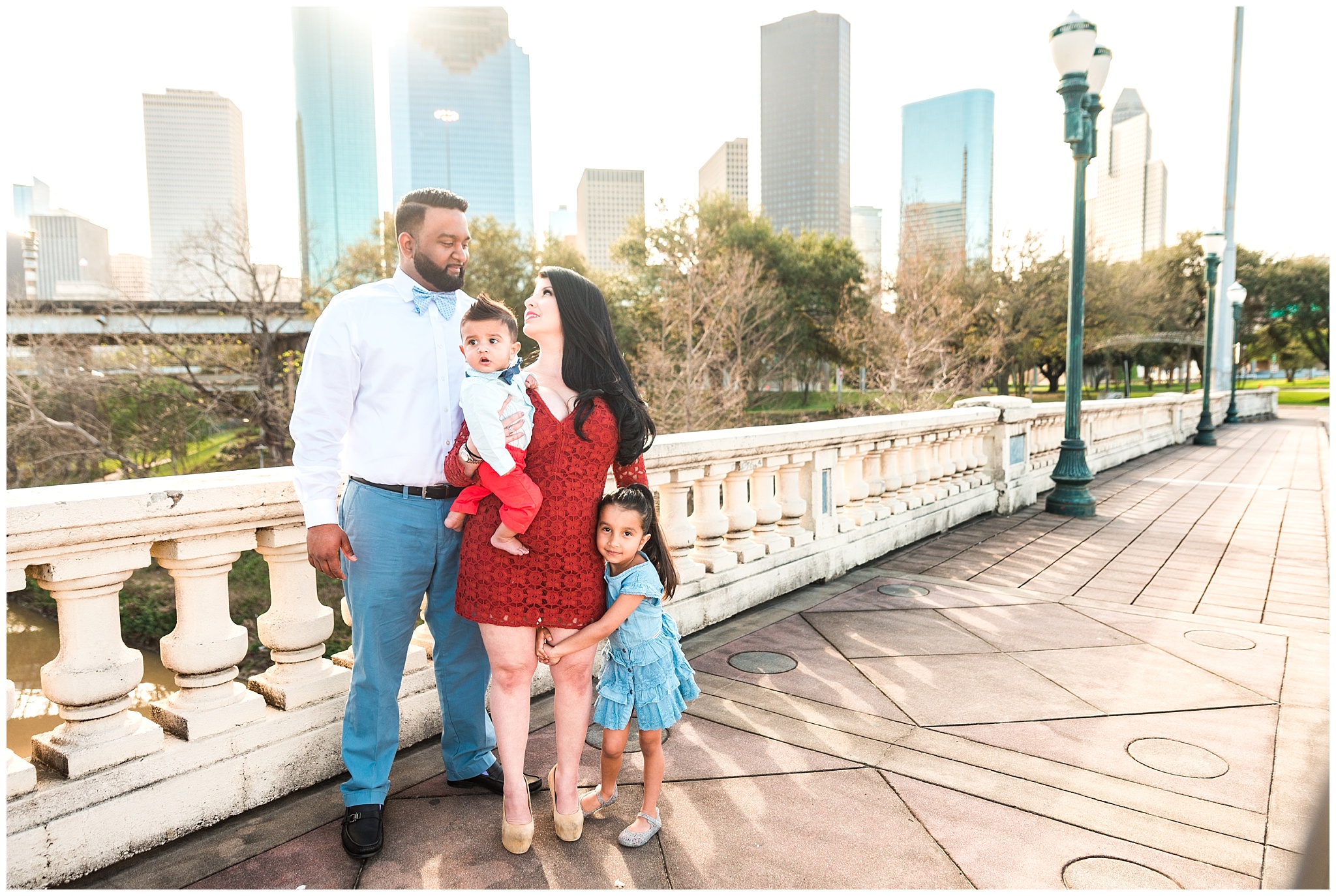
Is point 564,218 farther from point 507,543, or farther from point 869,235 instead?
point 507,543

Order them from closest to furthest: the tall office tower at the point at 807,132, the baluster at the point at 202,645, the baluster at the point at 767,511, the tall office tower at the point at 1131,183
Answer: the baluster at the point at 202,645 < the baluster at the point at 767,511 < the tall office tower at the point at 807,132 < the tall office tower at the point at 1131,183

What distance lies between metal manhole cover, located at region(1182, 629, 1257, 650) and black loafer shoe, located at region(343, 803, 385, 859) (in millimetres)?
4348

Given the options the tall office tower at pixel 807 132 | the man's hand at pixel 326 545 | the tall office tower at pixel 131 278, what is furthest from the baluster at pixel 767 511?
the tall office tower at pixel 807 132

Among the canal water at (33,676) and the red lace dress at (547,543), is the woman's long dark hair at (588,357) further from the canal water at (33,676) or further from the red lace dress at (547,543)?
the canal water at (33,676)

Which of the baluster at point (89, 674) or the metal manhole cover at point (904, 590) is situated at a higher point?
the baluster at point (89, 674)

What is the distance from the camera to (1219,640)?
15.1 ft

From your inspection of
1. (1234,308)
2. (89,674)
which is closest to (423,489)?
(89,674)

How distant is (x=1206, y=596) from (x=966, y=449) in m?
3.11

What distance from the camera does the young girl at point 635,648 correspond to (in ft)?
8.51

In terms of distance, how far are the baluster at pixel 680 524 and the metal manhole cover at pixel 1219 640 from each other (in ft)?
9.31

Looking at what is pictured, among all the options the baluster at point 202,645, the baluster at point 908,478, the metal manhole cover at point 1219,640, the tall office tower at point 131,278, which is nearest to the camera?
the baluster at point 202,645

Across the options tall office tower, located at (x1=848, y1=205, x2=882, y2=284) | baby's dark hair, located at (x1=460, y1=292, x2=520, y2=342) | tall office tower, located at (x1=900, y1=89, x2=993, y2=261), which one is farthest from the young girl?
tall office tower, located at (x1=900, y1=89, x2=993, y2=261)

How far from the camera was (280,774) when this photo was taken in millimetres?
2881

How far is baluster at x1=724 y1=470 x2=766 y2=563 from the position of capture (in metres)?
5.04
